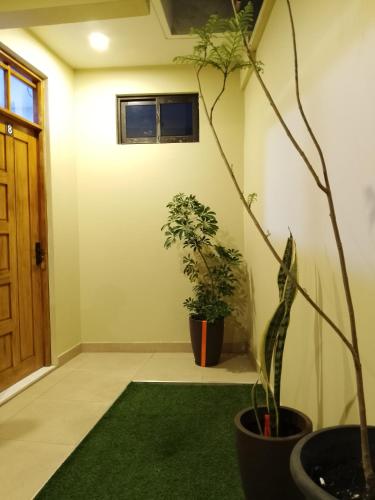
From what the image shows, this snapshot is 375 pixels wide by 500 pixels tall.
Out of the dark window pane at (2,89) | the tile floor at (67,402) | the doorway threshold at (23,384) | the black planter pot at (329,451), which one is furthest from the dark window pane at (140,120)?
the black planter pot at (329,451)

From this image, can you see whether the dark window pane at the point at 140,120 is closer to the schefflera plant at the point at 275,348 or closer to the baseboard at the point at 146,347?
the baseboard at the point at 146,347

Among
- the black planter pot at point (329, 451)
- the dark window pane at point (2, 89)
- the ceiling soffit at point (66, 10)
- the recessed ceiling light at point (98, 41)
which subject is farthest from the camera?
the recessed ceiling light at point (98, 41)

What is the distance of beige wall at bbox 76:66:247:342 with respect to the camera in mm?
3791

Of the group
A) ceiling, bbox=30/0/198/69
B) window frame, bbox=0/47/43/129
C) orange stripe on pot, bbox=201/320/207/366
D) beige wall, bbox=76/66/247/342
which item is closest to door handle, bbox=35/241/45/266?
beige wall, bbox=76/66/247/342

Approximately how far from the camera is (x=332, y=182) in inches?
57.6

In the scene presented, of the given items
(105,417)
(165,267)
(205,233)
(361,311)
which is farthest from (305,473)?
(165,267)

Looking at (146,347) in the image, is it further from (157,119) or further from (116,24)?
(116,24)

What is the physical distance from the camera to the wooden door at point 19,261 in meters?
2.80

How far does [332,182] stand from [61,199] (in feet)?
9.08

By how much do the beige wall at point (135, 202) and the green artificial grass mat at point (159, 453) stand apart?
124 centimetres

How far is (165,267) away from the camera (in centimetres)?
384

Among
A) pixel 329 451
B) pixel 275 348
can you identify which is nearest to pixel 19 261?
pixel 275 348

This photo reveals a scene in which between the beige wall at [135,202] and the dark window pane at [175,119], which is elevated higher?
the dark window pane at [175,119]

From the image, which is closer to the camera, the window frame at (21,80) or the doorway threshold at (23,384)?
the doorway threshold at (23,384)
